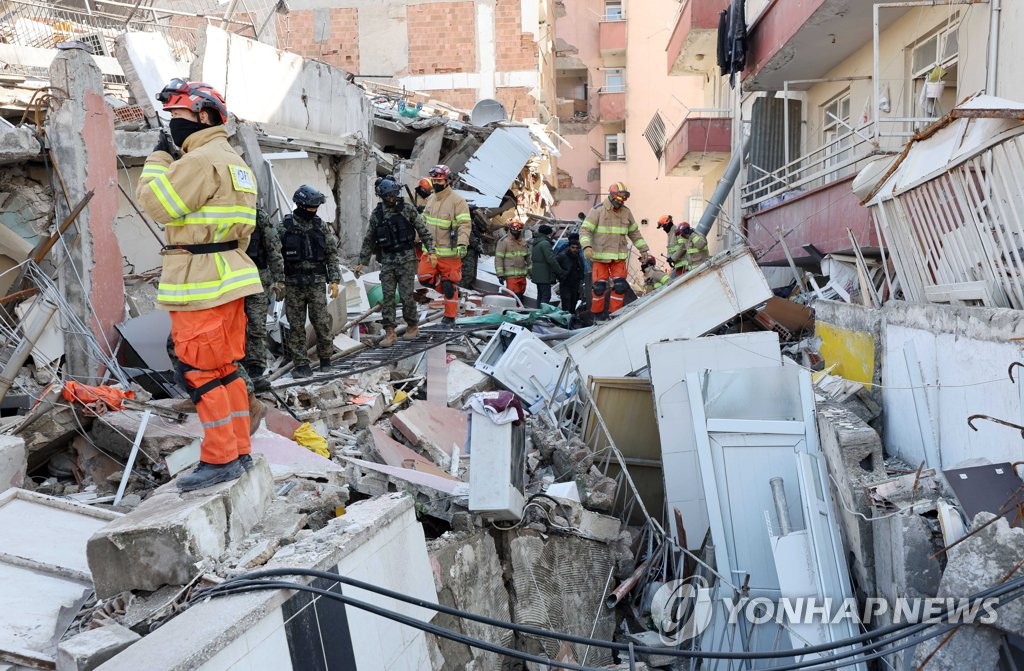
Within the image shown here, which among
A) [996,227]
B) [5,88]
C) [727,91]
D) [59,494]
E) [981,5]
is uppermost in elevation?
[727,91]

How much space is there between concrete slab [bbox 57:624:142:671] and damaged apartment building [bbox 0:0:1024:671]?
1cm

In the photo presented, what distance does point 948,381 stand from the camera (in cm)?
448

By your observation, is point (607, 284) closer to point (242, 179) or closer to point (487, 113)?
point (242, 179)

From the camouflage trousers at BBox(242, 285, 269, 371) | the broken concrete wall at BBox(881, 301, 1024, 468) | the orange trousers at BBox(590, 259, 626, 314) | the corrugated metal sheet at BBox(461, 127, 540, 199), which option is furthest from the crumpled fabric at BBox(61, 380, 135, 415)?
the corrugated metal sheet at BBox(461, 127, 540, 199)

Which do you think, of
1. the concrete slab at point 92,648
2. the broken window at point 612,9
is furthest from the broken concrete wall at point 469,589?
the broken window at point 612,9

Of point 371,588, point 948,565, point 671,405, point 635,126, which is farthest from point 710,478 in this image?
point 635,126

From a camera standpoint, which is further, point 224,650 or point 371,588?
point 371,588

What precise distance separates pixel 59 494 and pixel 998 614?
509 centimetres

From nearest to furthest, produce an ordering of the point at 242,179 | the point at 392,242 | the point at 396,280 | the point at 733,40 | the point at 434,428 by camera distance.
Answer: the point at 242,179, the point at 434,428, the point at 392,242, the point at 396,280, the point at 733,40

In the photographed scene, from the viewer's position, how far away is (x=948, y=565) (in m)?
3.22

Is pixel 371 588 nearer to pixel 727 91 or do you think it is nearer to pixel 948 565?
pixel 948 565

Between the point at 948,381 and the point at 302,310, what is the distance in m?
5.01

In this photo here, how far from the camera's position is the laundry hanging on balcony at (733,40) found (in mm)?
12445

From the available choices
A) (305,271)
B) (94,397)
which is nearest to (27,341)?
(94,397)
